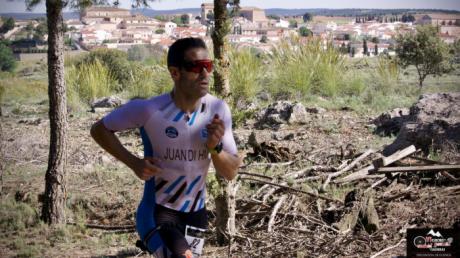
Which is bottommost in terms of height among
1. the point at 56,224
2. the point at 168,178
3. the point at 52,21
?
the point at 56,224

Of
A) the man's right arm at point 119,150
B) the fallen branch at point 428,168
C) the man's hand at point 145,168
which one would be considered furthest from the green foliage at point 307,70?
the man's hand at point 145,168

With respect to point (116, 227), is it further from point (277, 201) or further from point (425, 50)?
point (425, 50)

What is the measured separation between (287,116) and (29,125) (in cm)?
520

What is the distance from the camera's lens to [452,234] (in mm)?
4699

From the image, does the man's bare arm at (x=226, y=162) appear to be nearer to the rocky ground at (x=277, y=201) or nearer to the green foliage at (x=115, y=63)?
the rocky ground at (x=277, y=201)

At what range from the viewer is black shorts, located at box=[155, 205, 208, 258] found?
2895 mm

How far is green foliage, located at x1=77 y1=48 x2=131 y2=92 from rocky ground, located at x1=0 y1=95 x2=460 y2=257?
1058cm

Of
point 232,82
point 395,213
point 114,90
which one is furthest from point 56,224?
point 114,90

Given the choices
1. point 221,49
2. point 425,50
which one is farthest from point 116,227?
point 425,50

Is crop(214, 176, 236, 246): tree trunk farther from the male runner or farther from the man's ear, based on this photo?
the man's ear

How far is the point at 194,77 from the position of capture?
2.96 m

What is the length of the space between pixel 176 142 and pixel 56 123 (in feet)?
10.8

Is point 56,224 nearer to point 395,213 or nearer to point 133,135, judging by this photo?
point 395,213

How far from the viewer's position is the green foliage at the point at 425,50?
1928 centimetres
